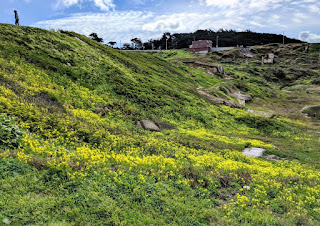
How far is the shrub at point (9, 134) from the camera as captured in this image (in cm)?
841

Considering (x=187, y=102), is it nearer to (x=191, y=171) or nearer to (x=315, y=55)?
(x=191, y=171)

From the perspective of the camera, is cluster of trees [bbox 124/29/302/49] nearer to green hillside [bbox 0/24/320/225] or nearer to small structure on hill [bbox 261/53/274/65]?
small structure on hill [bbox 261/53/274/65]

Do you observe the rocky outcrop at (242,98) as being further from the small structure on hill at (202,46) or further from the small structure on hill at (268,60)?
the small structure on hill at (202,46)

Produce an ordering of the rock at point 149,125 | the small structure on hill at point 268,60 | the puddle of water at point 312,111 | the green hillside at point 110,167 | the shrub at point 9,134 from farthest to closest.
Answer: the small structure on hill at point 268,60, the puddle of water at point 312,111, the rock at point 149,125, the shrub at point 9,134, the green hillside at point 110,167

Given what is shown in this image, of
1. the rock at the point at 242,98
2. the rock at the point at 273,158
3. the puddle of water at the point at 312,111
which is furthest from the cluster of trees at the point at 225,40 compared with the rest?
the rock at the point at 273,158

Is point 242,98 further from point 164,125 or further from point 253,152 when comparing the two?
point 253,152

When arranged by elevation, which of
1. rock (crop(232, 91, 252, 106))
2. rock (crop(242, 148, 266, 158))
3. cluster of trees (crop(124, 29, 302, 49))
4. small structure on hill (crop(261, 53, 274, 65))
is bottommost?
rock (crop(232, 91, 252, 106))

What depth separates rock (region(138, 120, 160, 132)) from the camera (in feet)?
58.4

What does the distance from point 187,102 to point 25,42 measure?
65.5ft

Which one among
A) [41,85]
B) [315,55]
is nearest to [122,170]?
[41,85]

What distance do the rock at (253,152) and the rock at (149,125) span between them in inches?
278

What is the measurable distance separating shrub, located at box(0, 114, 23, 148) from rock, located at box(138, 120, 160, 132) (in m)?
9.94

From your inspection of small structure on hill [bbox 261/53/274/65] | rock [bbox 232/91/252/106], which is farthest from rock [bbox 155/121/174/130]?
small structure on hill [bbox 261/53/274/65]

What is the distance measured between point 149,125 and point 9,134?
1103cm
